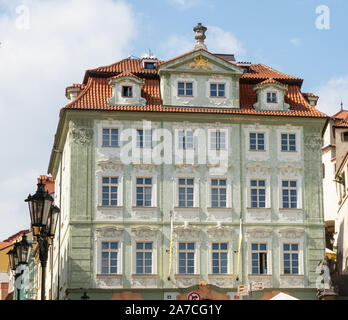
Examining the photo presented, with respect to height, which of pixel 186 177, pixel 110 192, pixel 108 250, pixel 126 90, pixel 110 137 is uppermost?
pixel 126 90

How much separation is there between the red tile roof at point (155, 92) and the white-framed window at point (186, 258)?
7.78 metres

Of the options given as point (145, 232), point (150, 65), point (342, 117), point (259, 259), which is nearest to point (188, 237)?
point (145, 232)

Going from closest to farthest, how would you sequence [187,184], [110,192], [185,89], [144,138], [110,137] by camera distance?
[110,192] → [110,137] → [187,184] → [144,138] → [185,89]

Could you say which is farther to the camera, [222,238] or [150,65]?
[150,65]

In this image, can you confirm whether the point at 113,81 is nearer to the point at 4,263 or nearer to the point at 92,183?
the point at 92,183

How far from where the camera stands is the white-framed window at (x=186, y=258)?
47781mm

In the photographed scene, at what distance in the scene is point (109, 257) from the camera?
47156 millimetres

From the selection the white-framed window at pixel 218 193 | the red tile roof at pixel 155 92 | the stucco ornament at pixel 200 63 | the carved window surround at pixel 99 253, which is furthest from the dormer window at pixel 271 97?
the carved window surround at pixel 99 253

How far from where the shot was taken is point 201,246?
48.0 meters

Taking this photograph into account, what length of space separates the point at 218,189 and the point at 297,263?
19.9 ft

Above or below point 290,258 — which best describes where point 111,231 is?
above

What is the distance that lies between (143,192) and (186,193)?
2.45 metres

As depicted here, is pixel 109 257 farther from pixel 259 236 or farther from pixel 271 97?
pixel 271 97

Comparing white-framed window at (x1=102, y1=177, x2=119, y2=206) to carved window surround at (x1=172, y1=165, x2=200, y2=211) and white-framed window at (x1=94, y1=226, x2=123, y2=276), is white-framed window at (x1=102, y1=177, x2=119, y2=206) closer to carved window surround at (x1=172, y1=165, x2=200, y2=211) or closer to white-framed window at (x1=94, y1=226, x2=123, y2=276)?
white-framed window at (x1=94, y1=226, x2=123, y2=276)
